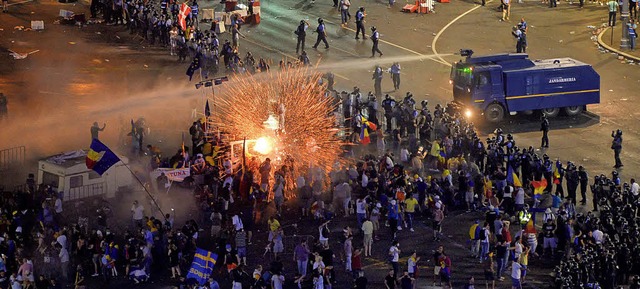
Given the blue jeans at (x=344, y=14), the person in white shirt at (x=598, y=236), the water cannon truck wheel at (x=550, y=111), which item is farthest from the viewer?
the blue jeans at (x=344, y=14)

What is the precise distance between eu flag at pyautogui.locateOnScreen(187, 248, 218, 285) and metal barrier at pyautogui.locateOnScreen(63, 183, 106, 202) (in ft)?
31.8

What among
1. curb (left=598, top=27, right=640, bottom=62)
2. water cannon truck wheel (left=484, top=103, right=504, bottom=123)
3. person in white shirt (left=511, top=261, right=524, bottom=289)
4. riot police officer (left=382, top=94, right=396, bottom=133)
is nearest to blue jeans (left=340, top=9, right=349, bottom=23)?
curb (left=598, top=27, right=640, bottom=62)

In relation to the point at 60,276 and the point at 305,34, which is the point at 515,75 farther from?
the point at 60,276

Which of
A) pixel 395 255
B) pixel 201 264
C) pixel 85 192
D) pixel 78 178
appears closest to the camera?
pixel 201 264

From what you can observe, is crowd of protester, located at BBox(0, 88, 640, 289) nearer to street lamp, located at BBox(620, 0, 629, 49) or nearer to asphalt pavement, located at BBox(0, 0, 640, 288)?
asphalt pavement, located at BBox(0, 0, 640, 288)

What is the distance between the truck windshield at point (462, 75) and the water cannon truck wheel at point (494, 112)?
1.31 m

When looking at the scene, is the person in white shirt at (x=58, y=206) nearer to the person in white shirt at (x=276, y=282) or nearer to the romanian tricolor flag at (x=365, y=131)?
the person in white shirt at (x=276, y=282)

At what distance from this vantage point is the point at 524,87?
53000mm

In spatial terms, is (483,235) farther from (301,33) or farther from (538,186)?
(301,33)

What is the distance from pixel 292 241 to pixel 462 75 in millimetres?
15474

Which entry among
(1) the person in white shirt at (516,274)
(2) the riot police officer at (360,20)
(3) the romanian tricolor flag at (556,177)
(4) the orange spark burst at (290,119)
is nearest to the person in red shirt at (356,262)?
(1) the person in white shirt at (516,274)

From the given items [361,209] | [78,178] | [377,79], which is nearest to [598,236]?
[361,209]

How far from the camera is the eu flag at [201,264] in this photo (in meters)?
36.4

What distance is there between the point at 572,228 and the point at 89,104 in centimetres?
2568
